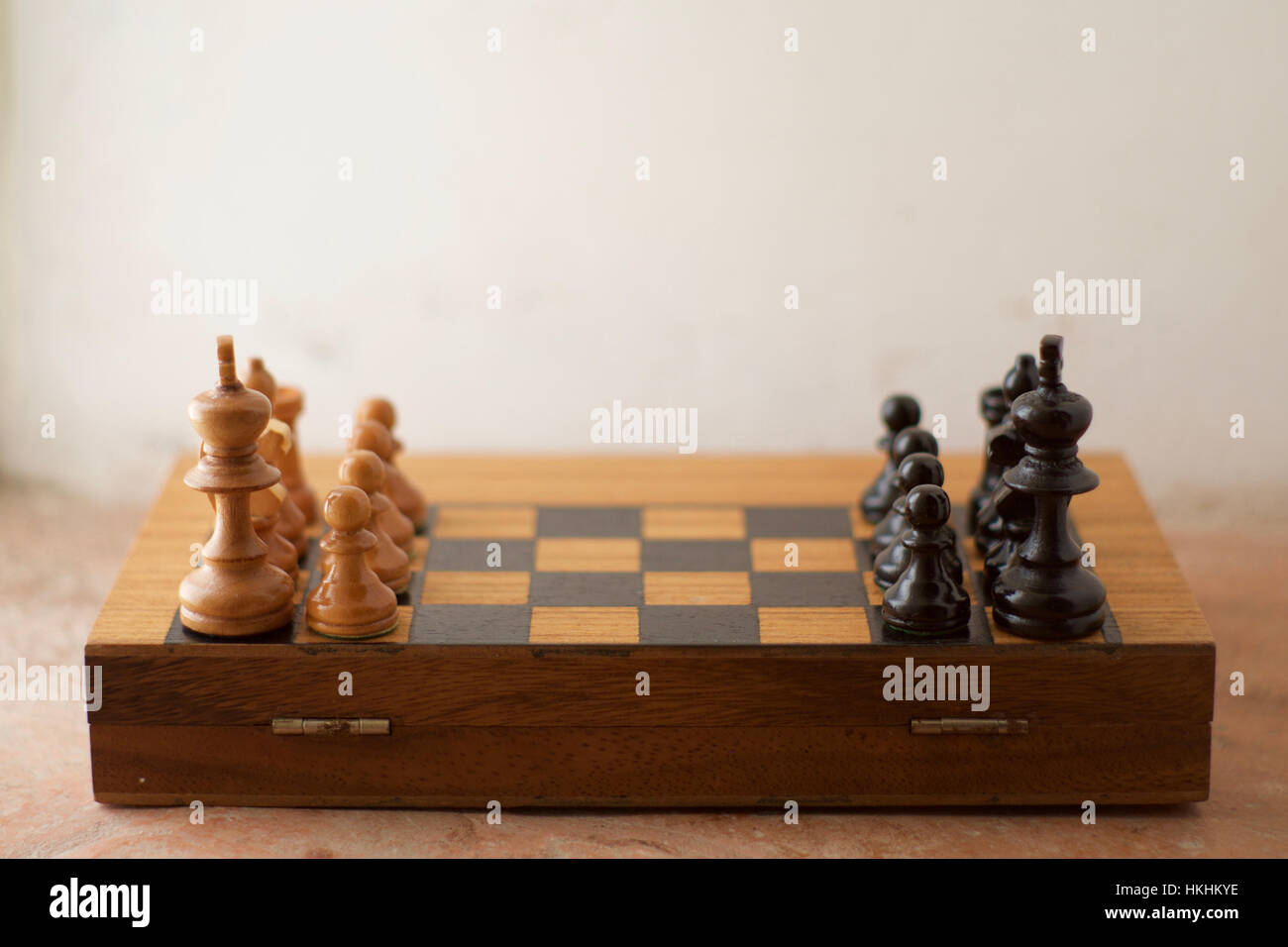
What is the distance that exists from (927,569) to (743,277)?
3.47 feet

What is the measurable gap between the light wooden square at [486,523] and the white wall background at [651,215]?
689 millimetres

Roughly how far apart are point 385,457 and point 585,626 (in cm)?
40

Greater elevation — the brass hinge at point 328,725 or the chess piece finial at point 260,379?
the chess piece finial at point 260,379

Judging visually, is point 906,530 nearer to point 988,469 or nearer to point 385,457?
point 988,469

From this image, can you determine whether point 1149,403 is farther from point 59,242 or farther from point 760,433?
point 59,242

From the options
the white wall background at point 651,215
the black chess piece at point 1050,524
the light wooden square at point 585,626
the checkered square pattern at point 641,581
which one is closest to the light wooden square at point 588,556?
the checkered square pattern at point 641,581

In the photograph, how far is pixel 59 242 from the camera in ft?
8.92

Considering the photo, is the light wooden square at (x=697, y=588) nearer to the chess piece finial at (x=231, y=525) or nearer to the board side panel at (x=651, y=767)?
the board side panel at (x=651, y=767)

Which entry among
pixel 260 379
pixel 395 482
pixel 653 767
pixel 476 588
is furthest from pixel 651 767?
pixel 260 379

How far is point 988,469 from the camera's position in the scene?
207 cm

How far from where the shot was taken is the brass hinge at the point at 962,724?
1752mm

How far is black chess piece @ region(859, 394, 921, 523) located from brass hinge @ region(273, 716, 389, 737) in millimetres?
679

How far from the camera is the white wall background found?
8.48 ft
